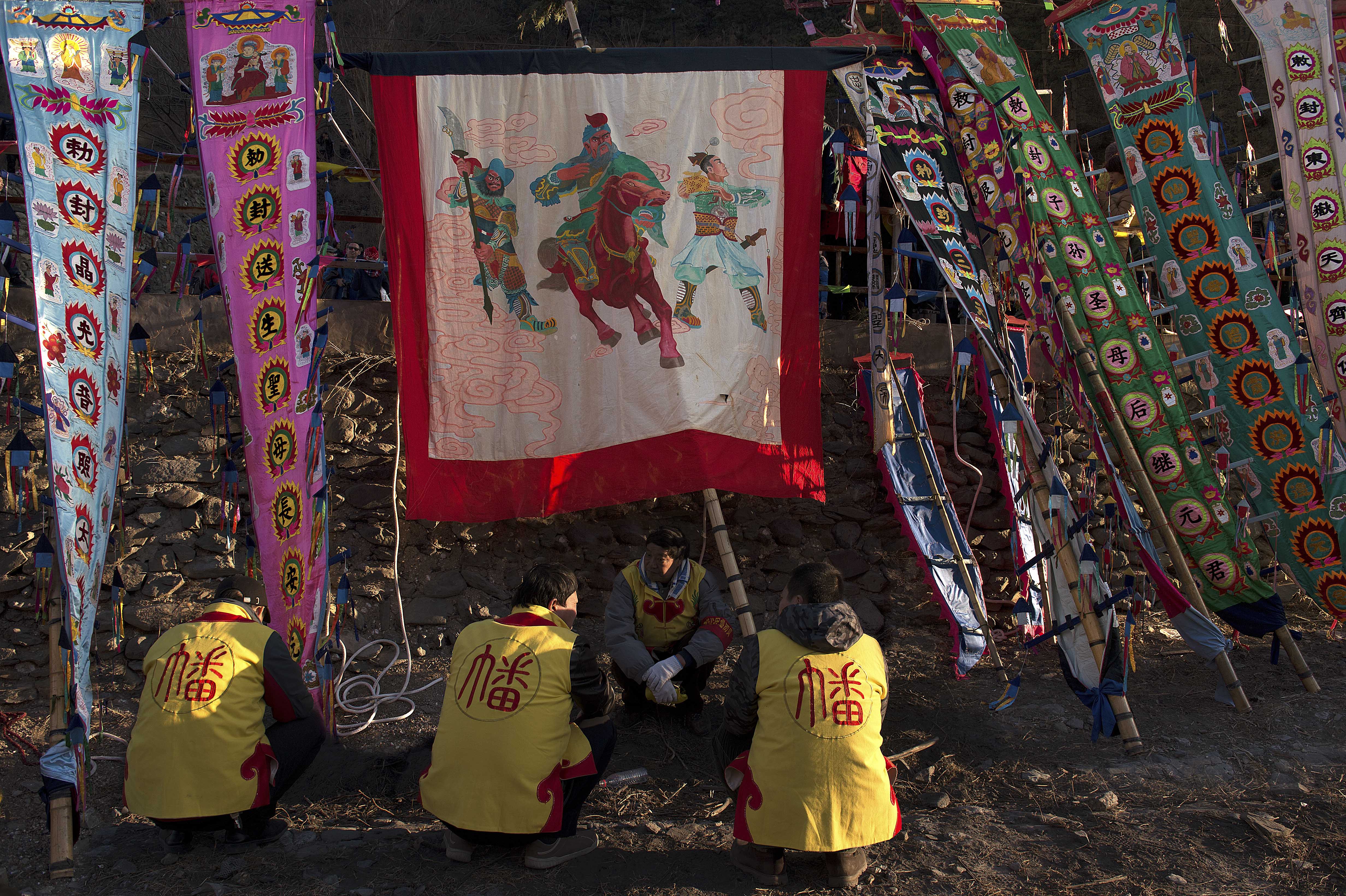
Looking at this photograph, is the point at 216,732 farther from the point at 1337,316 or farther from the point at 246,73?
the point at 1337,316

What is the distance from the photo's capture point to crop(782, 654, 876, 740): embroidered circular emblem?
2.73 meters

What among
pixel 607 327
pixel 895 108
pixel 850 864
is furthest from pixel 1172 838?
pixel 895 108

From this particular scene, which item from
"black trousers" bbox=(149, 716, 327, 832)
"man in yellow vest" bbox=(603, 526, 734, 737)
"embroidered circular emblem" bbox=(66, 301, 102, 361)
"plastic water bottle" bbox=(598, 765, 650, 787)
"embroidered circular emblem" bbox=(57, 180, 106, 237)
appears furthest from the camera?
"man in yellow vest" bbox=(603, 526, 734, 737)

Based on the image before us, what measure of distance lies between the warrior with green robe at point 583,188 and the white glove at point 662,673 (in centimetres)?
178

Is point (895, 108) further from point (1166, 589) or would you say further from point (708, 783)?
point (708, 783)

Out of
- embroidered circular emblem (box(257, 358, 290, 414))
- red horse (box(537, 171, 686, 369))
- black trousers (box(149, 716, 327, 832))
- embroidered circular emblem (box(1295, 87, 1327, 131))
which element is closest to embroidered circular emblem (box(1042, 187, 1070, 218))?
embroidered circular emblem (box(1295, 87, 1327, 131))

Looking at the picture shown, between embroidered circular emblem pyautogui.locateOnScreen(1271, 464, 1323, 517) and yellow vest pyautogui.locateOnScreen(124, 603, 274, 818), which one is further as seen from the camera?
embroidered circular emblem pyautogui.locateOnScreen(1271, 464, 1323, 517)

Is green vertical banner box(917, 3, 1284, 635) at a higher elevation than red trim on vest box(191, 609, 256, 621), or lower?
higher

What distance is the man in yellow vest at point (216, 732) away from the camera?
9.62 feet

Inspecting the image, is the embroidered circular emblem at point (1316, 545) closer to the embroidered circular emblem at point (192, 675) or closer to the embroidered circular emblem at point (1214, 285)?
the embroidered circular emblem at point (1214, 285)

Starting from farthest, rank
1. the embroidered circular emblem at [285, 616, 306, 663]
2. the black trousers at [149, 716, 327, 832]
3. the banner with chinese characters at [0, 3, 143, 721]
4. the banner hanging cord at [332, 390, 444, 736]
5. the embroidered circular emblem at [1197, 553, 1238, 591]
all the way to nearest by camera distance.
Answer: the embroidered circular emblem at [1197, 553, 1238, 591], the banner hanging cord at [332, 390, 444, 736], the embroidered circular emblem at [285, 616, 306, 663], the banner with chinese characters at [0, 3, 143, 721], the black trousers at [149, 716, 327, 832]

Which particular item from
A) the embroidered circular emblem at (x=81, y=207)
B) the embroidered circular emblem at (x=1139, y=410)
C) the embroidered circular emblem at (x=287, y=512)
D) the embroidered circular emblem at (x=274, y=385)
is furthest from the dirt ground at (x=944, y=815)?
the embroidered circular emblem at (x=81, y=207)

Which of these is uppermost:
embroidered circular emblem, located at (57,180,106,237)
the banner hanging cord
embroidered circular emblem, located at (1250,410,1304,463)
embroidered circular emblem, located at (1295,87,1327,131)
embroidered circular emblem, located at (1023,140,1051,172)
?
embroidered circular emblem, located at (1295,87,1327,131)

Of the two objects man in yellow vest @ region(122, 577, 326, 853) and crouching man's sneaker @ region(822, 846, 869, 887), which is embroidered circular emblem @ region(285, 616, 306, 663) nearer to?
man in yellow vest @ region(122, 577, 326, 853)
